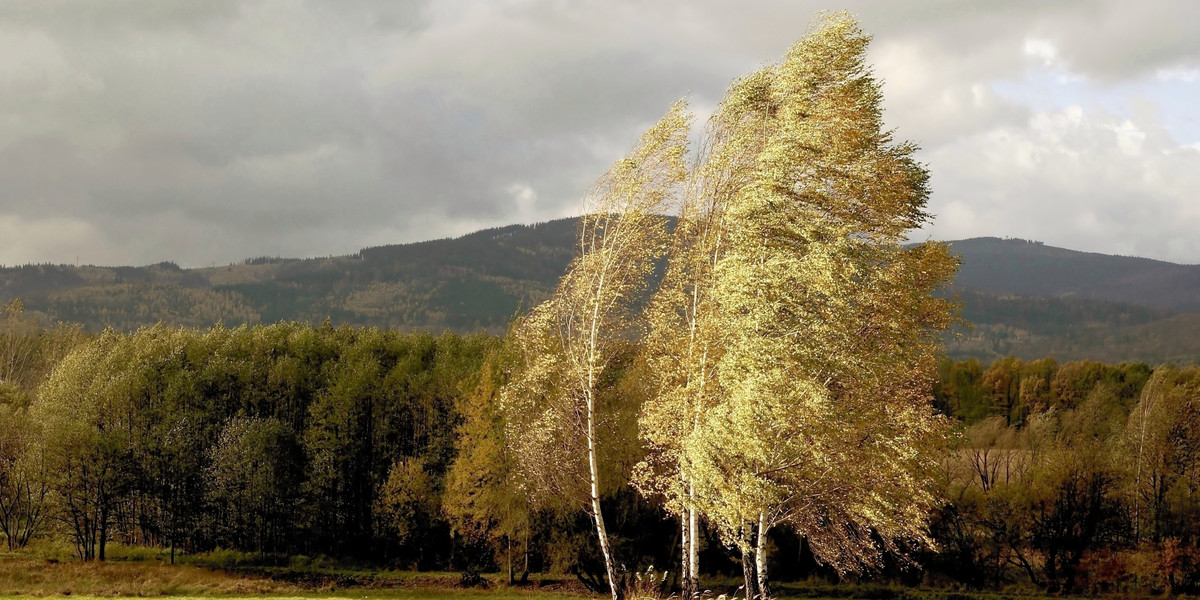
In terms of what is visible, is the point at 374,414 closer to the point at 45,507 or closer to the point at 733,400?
the point at 45,507

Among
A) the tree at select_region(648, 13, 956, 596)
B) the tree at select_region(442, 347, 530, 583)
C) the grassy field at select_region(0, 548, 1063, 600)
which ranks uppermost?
the tree at select_region(648, 13, 956, 596)

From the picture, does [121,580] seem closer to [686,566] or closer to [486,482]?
[486,482]

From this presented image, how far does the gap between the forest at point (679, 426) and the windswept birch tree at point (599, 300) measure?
121 millimetres

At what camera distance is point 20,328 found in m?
126

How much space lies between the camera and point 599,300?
3312 centimetres

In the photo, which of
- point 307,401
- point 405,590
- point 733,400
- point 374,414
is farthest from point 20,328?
point 733,400

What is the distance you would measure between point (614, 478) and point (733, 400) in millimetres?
29835

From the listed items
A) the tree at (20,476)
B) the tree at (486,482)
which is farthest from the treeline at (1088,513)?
the tree at (20,476)

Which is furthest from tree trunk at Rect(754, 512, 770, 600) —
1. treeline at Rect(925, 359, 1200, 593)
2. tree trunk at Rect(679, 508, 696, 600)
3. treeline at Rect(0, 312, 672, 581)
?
treeline at Rect(925, 359, 1200, 593)

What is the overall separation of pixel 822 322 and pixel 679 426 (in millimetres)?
6993

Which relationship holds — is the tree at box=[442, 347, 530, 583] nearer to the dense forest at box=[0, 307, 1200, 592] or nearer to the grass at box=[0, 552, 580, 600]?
the dense forest at box=[0, 307, 1200, 592]

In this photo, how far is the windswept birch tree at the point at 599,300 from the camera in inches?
1288

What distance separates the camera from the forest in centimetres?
2634

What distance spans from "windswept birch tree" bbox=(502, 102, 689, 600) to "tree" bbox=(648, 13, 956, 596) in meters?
3.60
